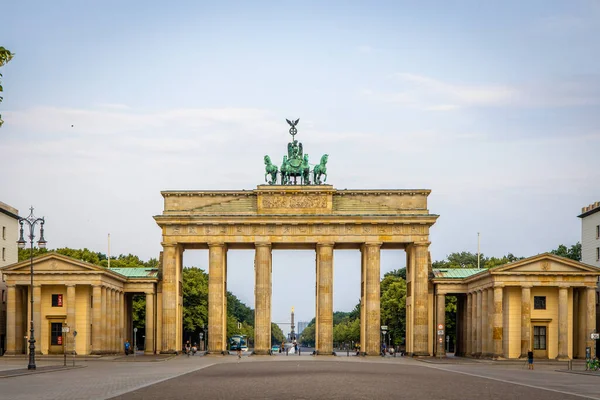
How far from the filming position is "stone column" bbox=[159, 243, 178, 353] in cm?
10600

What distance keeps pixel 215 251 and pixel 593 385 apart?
6035 cm

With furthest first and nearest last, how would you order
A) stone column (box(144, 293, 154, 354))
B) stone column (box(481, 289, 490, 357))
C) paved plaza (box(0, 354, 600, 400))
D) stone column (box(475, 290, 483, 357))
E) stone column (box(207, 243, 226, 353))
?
stone column (box(144, 293, 154, 354)) → stone column (box(207, 243, 226, 353)) → stone column (box(475, 290, 483, 357)) → stone column (box(481, 289, 490, 357)) → paved plaza (box(0, 354, 600, 400))

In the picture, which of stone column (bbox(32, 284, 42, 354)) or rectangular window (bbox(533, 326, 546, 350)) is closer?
rectangular window (bbox(533, 326, 546, 350))

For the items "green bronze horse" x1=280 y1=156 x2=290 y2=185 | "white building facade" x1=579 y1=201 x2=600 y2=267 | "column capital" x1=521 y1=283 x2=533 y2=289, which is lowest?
"column capital" x1=521 y1=283 x2=533 y2=289

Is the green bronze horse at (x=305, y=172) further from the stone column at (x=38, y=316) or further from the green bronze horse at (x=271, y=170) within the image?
the stone column at (x=38, y=316)

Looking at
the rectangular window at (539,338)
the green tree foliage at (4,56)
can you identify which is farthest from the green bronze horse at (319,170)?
the green tree foliage at (4,56)

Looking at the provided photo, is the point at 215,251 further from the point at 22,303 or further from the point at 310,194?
the point at 22,303

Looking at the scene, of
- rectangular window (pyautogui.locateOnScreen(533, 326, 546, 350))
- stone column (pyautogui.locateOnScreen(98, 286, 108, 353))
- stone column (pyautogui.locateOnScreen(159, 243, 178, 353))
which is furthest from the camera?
stone column (pyautogui.locateOnScreen(159, 243, 178, 353))

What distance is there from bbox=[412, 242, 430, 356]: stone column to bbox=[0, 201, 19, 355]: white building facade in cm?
4253

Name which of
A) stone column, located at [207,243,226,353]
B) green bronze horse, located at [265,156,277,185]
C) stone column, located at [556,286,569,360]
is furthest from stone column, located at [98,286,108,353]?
stone column, located at [556,286,569,360]

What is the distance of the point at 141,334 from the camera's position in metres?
147

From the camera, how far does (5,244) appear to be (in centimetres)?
10869

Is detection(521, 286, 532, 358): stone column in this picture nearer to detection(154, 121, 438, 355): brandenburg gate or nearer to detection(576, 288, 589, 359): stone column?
detection(576, 288, 589, 359): stone column

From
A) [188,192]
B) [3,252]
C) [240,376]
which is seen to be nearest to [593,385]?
[240,376]
